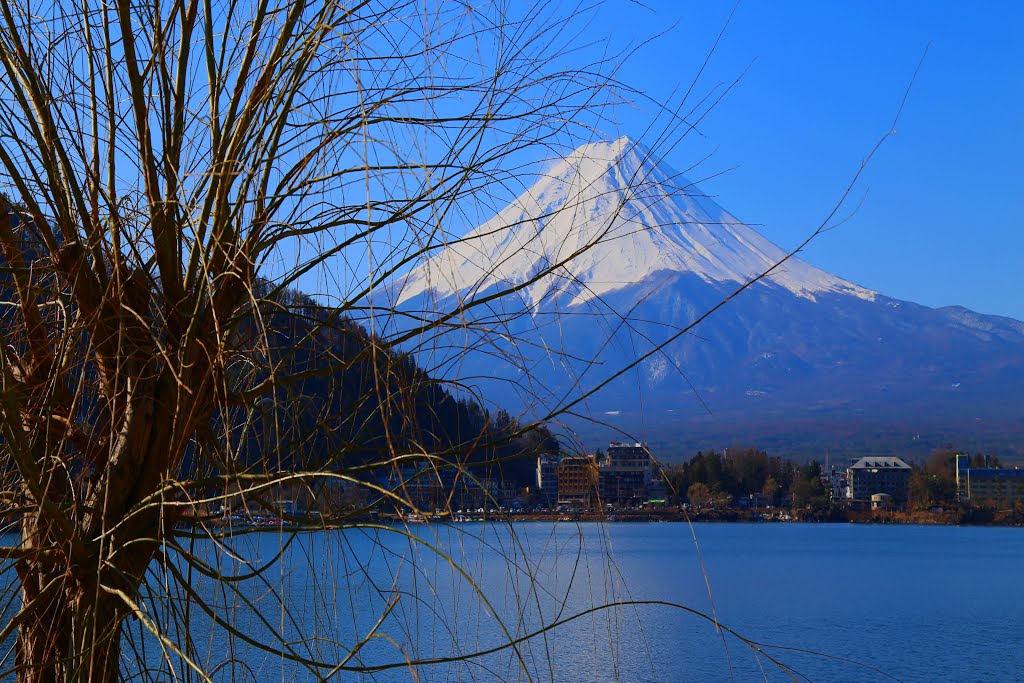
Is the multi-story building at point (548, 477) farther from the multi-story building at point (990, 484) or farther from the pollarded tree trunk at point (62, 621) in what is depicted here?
the multi-story building at point (990, 484)

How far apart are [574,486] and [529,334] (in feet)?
1.16

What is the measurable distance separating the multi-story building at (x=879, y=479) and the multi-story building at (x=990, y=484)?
4.88 meters

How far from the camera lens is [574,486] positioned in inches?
70.6

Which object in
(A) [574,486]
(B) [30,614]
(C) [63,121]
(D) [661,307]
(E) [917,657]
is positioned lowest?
(E) [917,657]

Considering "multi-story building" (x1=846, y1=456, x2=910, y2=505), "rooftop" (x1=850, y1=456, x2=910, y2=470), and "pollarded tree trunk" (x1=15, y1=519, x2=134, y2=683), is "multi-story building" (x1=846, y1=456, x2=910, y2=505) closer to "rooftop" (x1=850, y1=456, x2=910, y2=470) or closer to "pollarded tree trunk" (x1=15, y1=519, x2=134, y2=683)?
"rooftop" (x1=850, y1=456, x2=910, y2=470)

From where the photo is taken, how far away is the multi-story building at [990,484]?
254 ft

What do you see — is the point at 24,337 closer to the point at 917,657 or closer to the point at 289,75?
the point at 289,75

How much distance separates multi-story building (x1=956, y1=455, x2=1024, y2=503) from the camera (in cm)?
7731

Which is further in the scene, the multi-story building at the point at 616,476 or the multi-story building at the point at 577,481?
the multi-story building at the point at 616,476

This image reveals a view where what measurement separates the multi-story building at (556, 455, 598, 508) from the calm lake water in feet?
0.25

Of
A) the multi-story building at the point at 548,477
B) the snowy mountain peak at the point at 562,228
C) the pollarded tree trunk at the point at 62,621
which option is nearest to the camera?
the pollarded tree trunk at the point at 62,621

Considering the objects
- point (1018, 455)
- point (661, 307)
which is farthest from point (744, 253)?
point (1018, 455)

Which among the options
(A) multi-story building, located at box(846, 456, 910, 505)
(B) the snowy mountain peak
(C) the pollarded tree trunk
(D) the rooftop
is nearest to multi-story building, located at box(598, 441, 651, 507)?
(B) the snowy mountain peak

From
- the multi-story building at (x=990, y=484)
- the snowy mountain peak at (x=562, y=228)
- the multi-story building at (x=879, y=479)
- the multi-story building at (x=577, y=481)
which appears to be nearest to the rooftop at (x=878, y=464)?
the multi-story building at (x=879, y=479)
